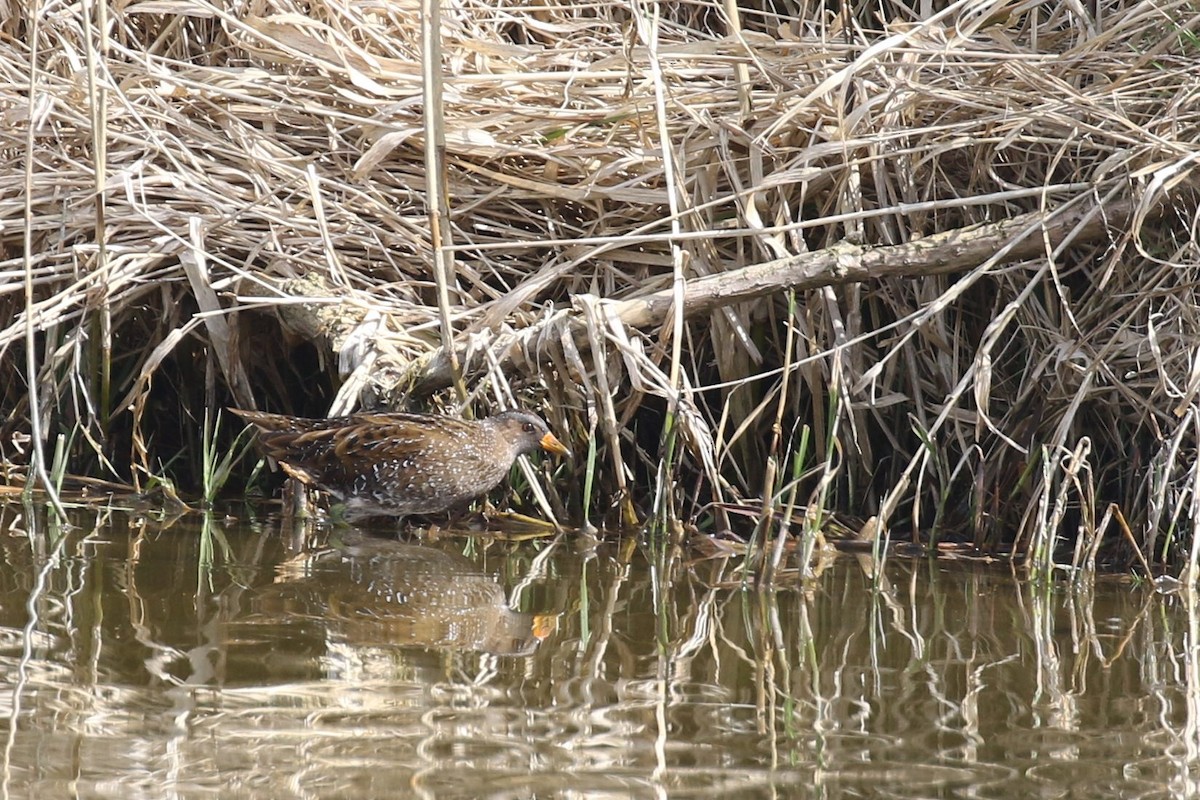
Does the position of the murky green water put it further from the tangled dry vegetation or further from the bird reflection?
the tangled dry vegetation

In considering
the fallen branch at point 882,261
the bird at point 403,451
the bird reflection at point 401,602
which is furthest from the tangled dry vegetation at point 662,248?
the bird reflection at point 401,602

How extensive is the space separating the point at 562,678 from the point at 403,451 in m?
2.08

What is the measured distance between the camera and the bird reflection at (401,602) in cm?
395

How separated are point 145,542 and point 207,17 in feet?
7.92

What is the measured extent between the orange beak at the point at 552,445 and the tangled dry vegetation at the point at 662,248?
11cm

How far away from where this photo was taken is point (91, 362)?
6023 mm

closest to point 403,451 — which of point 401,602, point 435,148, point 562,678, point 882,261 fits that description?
point 435,148

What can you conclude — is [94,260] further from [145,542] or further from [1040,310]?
[1040,310]

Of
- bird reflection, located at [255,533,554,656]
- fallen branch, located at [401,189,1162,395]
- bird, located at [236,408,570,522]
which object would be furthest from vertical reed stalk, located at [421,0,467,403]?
bird reflection, located at [255,533,554,656]

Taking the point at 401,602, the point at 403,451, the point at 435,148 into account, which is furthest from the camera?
the point at 403,451

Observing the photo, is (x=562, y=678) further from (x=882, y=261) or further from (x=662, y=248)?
(x=662, y=248)

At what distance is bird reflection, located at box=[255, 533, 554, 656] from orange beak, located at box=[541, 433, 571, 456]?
21.6 inches

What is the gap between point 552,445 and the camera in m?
5.56

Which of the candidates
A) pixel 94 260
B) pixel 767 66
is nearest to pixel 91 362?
pixel 94 260
